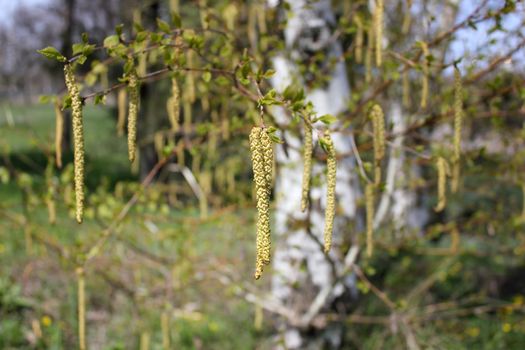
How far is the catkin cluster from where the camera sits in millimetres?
765

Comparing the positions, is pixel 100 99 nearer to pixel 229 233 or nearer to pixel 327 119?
pixel 327 119

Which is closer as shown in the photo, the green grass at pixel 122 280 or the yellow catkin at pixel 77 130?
the yellow catkin at pixel 77 130

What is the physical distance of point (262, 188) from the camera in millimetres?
769

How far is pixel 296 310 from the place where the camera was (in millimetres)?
2498

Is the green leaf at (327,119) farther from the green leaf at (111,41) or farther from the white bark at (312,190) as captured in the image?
the white bark at (312,190)

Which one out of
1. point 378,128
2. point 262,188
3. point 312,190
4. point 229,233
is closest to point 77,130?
point 262,188

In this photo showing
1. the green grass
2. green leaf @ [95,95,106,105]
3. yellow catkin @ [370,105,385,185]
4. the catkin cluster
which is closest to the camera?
the catkin cluster

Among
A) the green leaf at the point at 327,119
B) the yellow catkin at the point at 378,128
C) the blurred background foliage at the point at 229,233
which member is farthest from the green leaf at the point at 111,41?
the yellow catkin at the point at 378,128

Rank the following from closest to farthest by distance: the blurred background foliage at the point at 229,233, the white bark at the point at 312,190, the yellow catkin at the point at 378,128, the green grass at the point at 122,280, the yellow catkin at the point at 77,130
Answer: the yellow catkin at the point at 77,130 → the yellow catkin at the point at 378,128 → the blurred background foliage at the point at 229,233 → the white bark at the point at 312,190 → the green grass at the point at 122,280

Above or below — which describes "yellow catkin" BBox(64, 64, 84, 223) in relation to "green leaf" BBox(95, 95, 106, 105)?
below

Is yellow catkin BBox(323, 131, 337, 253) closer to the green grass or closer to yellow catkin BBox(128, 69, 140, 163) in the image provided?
yellow catkin BBox(128, 69, 140, 163)

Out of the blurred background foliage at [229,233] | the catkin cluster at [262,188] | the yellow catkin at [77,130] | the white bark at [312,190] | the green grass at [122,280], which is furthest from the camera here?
the green grass at [122,280]

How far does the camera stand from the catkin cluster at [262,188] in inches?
30.1

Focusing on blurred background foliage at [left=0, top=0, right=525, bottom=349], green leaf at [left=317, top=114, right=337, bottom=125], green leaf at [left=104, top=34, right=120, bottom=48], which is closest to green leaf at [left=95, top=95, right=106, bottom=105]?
blurred background foliage at [left=0, top=0, right=525, bottom=349]
